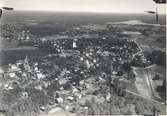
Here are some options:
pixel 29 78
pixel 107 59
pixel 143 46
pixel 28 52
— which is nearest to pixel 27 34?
pixel 28 52

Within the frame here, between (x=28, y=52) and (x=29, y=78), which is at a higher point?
(x=28, y=52)

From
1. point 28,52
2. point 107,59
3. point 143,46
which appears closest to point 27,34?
point 28,52

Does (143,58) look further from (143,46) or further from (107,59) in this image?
(107,59)

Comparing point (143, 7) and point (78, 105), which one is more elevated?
point (143, 7)

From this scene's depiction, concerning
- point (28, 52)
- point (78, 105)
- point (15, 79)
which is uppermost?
point (28, 52)

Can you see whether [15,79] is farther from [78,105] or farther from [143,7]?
[143,7]

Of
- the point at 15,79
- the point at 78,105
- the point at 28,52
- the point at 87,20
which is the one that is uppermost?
the point at 87,20
